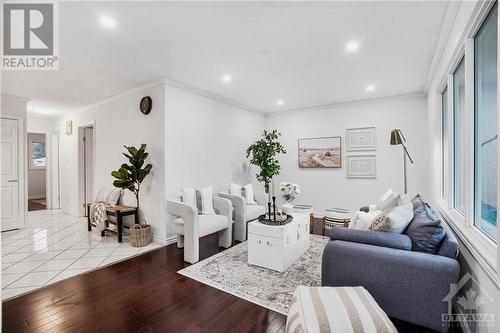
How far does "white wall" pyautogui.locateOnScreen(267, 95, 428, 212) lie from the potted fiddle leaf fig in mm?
3348

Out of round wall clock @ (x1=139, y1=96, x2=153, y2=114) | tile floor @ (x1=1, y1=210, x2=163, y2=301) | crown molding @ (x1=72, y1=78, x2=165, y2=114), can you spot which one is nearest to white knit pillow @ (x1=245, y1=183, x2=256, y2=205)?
tile floor @ (x1=1, y1=210, x2=163, y2=301)

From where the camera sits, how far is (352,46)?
276cm

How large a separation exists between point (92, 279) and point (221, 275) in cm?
144

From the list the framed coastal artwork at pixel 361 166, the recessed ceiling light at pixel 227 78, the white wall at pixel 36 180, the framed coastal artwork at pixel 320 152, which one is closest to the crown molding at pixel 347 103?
the framed coastal artwork at pixel 320 152

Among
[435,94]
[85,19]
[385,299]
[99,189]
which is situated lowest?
[385,299]

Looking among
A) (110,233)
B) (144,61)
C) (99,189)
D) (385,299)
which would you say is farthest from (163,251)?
(385,299)

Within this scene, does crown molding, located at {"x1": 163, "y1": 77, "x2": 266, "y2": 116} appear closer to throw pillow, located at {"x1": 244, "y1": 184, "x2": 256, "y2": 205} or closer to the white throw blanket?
throw pillow, located at {"x1": 244, "y1": 184, "x2": 256, "y2": 205}

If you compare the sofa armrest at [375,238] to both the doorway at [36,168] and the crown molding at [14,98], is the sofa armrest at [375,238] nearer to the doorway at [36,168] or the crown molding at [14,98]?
the crown molding at [14,98]

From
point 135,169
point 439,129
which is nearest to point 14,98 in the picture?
point 135,169

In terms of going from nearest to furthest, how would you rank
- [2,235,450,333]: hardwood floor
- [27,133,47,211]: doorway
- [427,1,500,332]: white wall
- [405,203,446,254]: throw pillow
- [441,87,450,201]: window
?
[427,1,500,332]: white wall → [405,203,446,254]: throw pillow → [2,235,450,333]: hardwood floor → [441,87,450,201]: window → [27,133,47,211]: doorway

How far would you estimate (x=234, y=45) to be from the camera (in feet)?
8.94

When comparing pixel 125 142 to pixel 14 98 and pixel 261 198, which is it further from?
pixel 261 198

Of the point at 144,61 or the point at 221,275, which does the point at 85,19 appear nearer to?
the point at 144,61

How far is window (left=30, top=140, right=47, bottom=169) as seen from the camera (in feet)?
26.6
